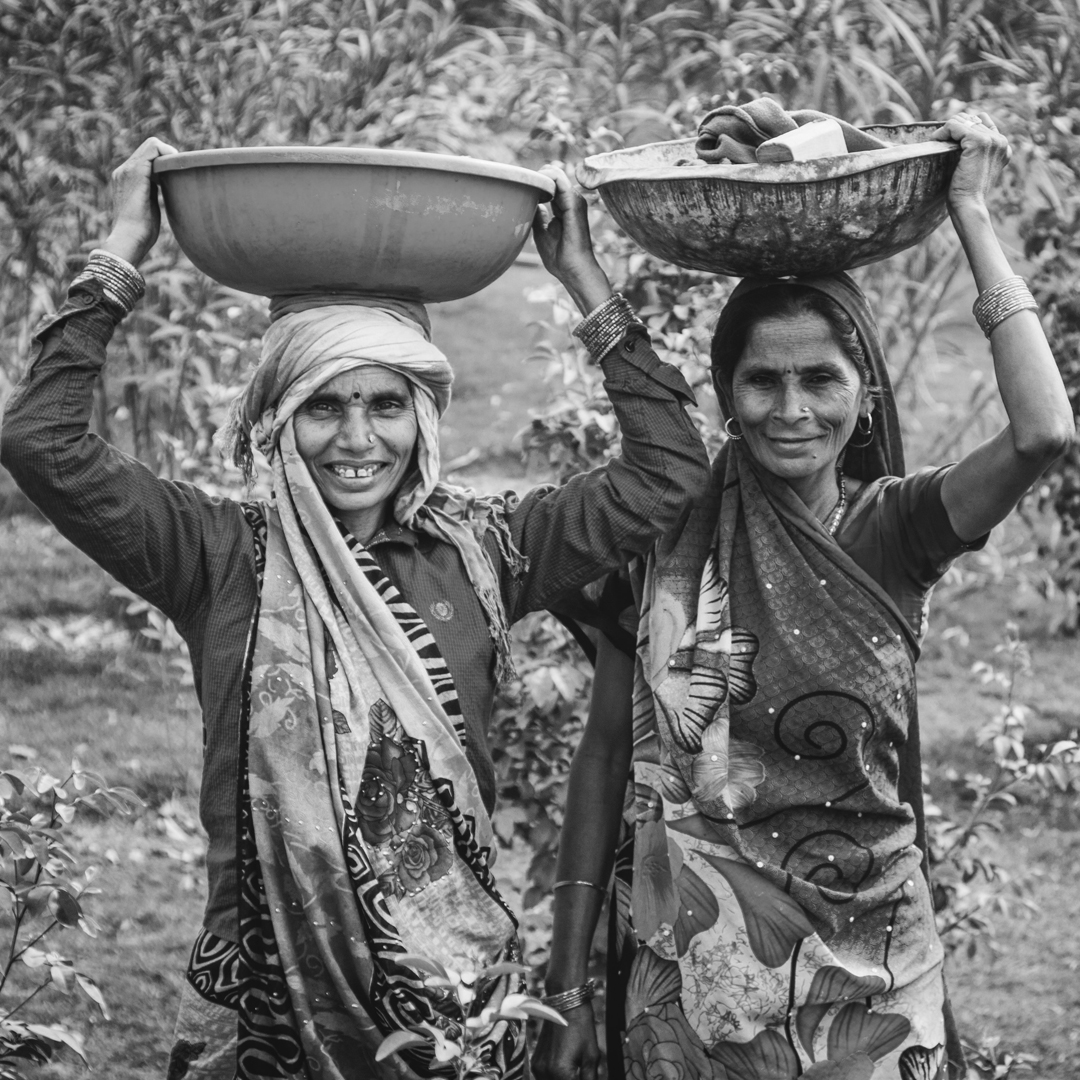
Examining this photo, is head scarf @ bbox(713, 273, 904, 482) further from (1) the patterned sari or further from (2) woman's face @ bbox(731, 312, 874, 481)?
(1) the patterned sari

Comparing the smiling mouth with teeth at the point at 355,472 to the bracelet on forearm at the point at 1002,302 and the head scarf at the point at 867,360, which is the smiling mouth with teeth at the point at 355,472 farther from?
the bracelet on forearm at the point at 1002,302

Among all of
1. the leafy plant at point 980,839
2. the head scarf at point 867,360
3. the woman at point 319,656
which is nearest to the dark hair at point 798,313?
the head scarf at point 867,360

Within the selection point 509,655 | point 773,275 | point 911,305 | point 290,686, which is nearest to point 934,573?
point 773,275

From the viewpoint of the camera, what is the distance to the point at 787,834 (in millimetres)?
2551

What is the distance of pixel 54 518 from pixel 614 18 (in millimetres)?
4796

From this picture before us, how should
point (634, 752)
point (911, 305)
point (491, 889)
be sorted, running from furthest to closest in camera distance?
point (911, 305), point (634, 752), point (491, 889)

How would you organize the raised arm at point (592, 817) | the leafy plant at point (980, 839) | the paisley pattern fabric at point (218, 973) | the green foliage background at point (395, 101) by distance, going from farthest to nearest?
the green foliage background at point (395, 101), the leafy plant at point (980, 839), the raised arm at point (592, 817), the paisley pattern fabric at point (218, 973)

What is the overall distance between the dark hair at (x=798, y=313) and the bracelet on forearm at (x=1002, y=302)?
212mm

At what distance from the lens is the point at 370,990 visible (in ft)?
7.59

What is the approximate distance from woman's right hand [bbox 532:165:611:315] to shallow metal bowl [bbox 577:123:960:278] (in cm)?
9

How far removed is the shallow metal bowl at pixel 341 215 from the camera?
7.50 feet

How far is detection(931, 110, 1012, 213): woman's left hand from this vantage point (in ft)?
7.97

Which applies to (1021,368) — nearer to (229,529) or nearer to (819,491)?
(819,491)

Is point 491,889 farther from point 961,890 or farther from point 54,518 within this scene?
point 961,890
